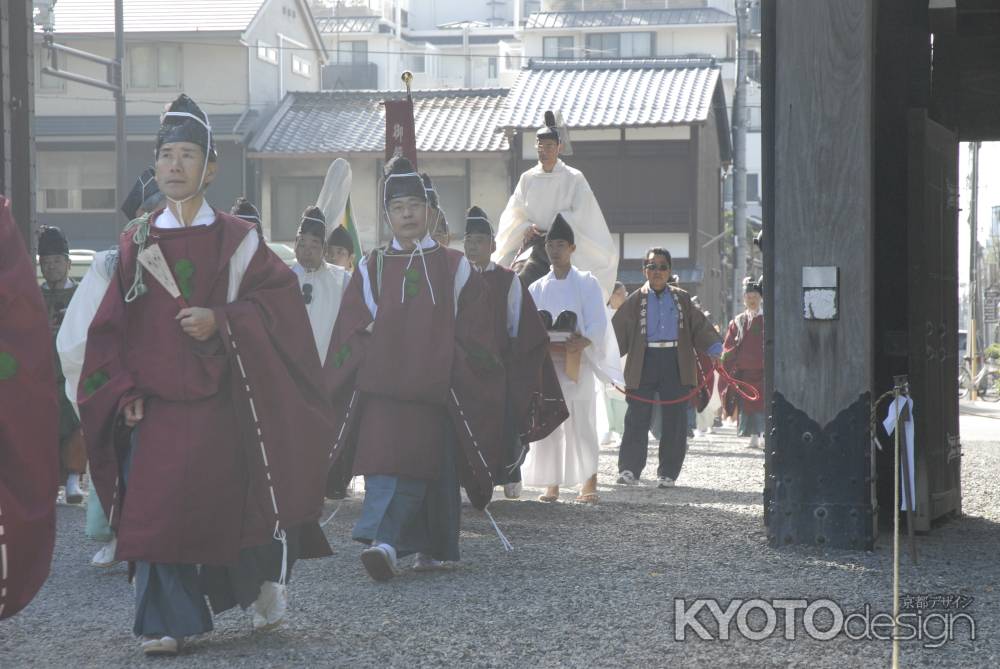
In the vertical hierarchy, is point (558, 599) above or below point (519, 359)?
below

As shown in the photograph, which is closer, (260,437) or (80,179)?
(260,437)

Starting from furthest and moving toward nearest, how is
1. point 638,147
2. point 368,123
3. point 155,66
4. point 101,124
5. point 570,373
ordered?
1. point 155,66
2. point 101,124
3. point 368,123
4. point 638,147
5. point 570,373

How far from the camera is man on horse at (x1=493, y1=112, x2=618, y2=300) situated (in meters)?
10.8

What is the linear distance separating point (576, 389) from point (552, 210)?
1659mm

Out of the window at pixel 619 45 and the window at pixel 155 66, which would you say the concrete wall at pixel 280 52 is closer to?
the window at pixel 155 66

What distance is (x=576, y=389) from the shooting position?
9.79 meters

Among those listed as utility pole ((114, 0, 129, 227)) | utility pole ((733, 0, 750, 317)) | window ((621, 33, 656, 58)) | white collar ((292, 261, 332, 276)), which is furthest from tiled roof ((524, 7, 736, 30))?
white collar ((292, 261, 332, 276))

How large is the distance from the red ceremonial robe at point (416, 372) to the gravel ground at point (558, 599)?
551 millimetres

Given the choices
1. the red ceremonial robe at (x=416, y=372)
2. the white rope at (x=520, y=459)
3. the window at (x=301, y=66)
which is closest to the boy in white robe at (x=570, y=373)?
the white rope at (x=520, y=459)

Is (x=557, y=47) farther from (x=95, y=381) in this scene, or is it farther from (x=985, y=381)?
(x=95, y=381)

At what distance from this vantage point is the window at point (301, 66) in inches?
1421

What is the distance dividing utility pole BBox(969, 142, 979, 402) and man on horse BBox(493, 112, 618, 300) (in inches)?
847

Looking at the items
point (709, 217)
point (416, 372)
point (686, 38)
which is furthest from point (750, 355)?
point (686, 38)

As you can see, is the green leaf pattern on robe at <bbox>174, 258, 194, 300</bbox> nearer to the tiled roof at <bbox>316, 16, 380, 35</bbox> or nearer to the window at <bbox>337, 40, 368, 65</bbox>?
the window at <bbox>337, 40, 368, 65</bbox>
